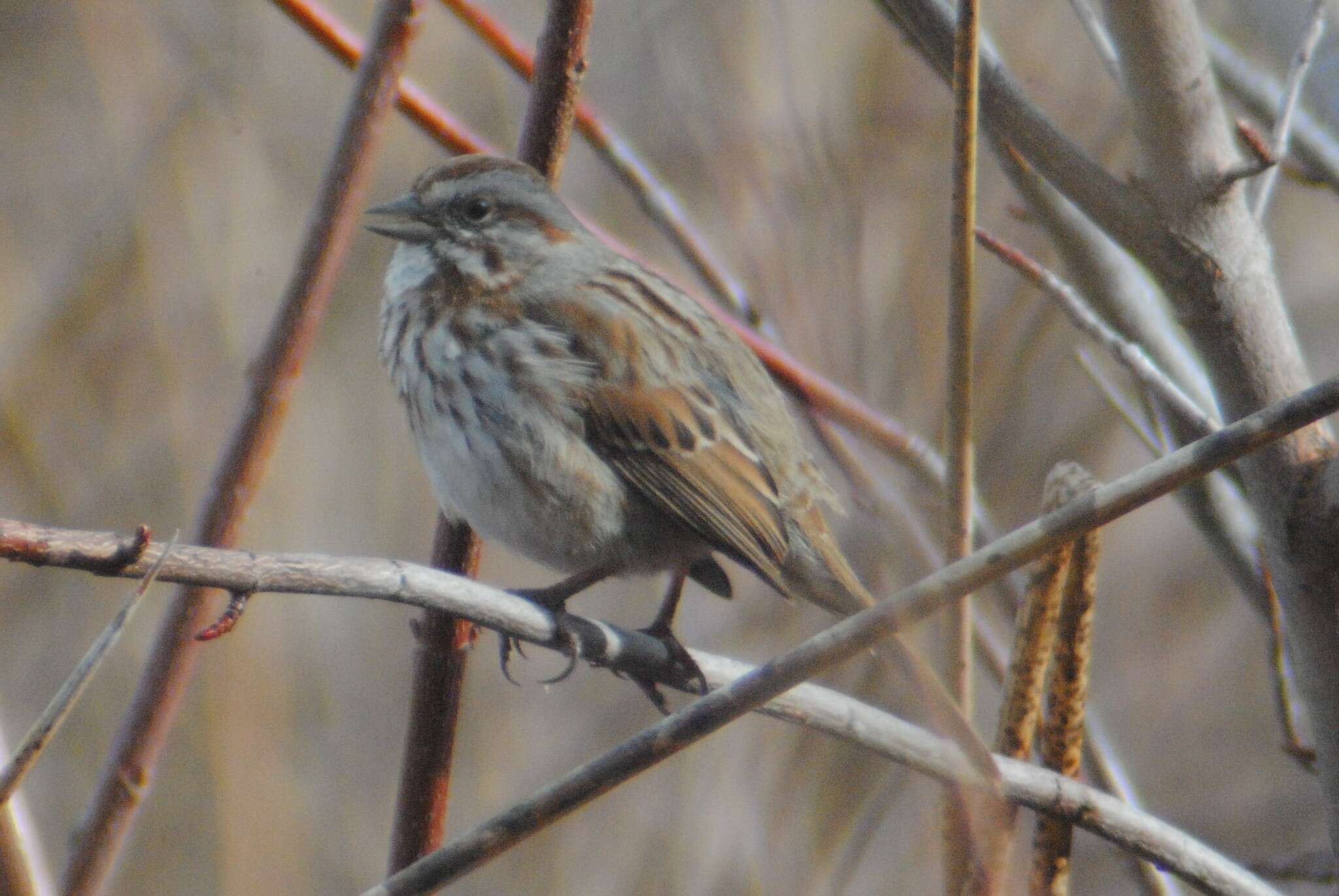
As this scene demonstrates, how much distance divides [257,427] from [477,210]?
1.43 meters

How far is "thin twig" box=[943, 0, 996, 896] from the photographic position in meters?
1.44

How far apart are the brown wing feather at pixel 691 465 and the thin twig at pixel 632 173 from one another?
0.38 meters

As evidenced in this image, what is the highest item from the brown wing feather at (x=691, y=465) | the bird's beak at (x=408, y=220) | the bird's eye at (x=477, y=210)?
the bird's eye at (x=477, y=210)

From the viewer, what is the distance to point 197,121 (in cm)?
457

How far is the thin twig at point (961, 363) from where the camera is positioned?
4.74 feet

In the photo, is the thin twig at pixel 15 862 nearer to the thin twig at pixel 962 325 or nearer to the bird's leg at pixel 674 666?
the thin twig at pixel 962 325

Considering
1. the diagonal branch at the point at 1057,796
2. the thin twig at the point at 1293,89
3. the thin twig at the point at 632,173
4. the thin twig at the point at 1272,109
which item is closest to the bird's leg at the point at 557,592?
the thin twig at the point at 632,173

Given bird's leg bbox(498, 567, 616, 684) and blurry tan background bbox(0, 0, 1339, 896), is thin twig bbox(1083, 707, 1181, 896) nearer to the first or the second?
bird's leg bbox(498, 567, 616, 684)

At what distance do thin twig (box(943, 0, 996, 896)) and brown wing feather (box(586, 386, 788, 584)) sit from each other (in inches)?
47.8

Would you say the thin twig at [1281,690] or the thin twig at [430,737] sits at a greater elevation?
the thin twig at [1281,690]

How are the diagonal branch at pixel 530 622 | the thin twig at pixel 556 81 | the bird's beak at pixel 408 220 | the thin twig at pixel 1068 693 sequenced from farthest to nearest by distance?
the bird's beak at pixel 408 220 < the thin twig at pixel 556 81 < the thin twig at pixel 1068 693 < the diagonal branch at pixel 530 622

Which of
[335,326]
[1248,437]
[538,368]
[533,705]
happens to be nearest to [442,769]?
[538,368]

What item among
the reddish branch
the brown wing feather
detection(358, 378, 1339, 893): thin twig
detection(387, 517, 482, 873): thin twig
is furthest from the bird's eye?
detection(358, 378, 1339, 893): thin twig

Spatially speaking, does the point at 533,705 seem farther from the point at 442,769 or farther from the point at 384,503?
the point at 442,769
